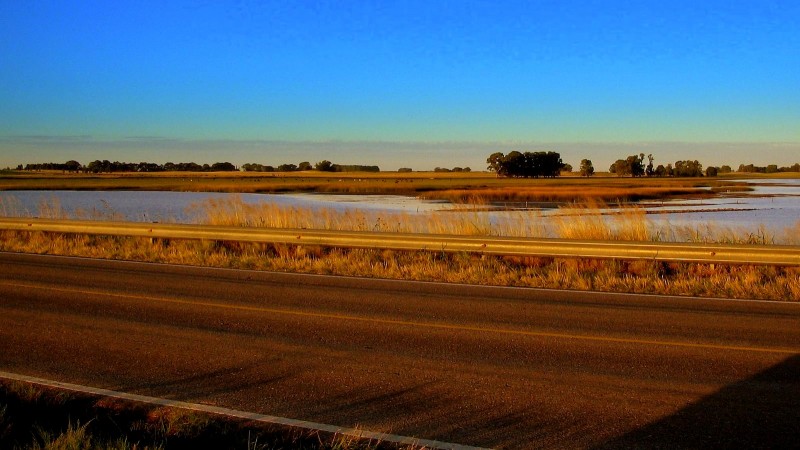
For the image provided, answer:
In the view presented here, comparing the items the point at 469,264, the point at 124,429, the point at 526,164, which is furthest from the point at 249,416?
the point at 526,164

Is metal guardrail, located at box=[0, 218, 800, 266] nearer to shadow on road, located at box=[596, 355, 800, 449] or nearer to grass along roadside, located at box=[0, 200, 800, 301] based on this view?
grass along roadside, located at box=[0, 200, 800, 301]

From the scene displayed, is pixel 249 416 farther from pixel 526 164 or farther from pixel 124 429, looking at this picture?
pixel 526 164

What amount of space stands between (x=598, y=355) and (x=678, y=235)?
15.7 m

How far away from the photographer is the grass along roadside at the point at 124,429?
4.85 meters

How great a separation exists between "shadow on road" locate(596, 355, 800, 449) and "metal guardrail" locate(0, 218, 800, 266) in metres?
6.15

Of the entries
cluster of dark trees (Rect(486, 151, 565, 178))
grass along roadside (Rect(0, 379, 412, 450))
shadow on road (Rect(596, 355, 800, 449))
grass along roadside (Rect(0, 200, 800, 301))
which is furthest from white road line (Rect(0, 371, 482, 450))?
cluster of dark trees (Rect(486, 151, 565, 178))

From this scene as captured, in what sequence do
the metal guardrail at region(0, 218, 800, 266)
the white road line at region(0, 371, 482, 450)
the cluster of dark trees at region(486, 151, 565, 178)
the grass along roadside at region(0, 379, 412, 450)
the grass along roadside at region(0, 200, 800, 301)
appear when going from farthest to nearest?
the cluster of dark trees at region(486, 151, 565, 178), the metal guardrail at region(0, 218, 800, 266), the grass along roadside at region(0, 200, 800, 301), the white road line at region(0, 371, 482, 450), the grass along roadside at region(0, 379, 412, 450)

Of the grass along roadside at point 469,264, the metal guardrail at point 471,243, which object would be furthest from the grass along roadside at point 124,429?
the metal guardrail at point 471,243

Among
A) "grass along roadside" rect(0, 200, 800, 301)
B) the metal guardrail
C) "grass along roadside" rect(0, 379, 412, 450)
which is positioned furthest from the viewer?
the metal guardrail

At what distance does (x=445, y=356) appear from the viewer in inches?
298

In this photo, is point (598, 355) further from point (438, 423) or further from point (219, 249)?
point (219, 249)

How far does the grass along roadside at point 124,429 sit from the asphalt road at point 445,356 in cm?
38

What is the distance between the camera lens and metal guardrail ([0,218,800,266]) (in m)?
12.3

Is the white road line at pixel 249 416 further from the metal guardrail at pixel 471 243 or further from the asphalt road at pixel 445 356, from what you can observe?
the metal guardrail at pixel 471 243
